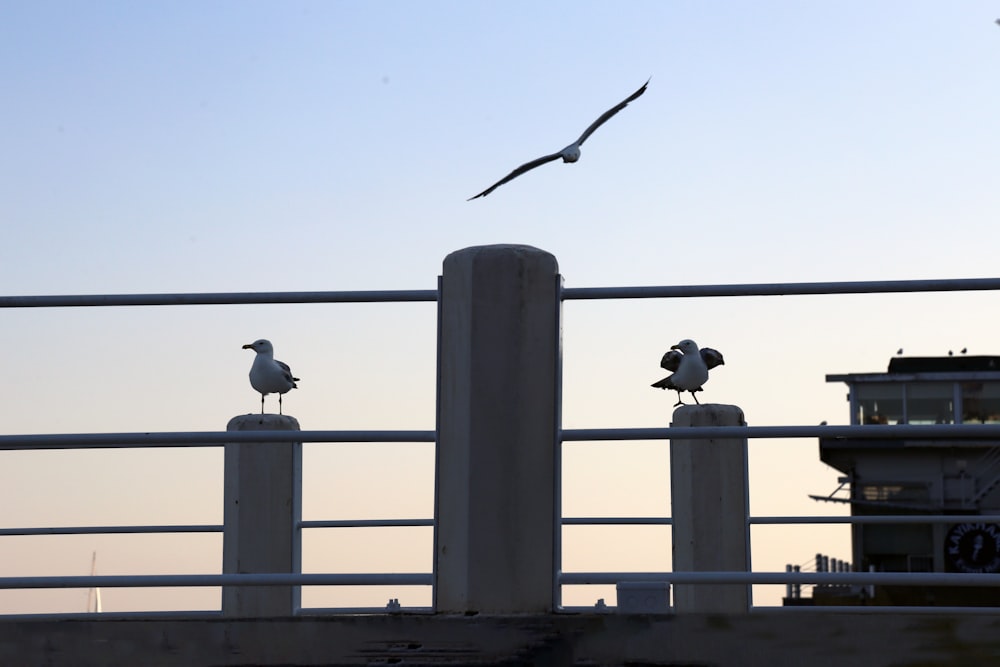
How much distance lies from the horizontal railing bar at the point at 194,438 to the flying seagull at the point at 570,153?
289 cm

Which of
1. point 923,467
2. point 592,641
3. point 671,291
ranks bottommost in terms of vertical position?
point 592,641

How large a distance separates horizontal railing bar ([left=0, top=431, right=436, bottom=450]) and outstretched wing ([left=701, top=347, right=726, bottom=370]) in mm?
6973

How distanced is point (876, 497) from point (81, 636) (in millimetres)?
72816

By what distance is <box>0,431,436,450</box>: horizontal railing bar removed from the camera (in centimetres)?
486

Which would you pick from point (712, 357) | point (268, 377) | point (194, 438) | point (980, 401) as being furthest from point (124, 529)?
point (980, 401)

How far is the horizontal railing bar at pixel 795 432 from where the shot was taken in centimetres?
471

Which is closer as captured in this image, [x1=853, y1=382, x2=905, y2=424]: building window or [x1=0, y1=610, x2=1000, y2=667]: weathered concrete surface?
[x1=0, y1=610, x2=1000, y2=667]: weathered concrete surface

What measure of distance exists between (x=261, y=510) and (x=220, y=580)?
4.61m

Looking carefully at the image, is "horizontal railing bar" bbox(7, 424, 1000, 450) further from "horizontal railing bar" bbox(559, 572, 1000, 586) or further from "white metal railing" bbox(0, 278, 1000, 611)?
"horizontal railing bar" bbox(559, 572, 1000, 586)

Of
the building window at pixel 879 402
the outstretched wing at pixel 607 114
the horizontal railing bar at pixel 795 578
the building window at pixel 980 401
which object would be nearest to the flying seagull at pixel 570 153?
the outstretched wing at pixel 607 114

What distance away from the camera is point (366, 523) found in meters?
9.20

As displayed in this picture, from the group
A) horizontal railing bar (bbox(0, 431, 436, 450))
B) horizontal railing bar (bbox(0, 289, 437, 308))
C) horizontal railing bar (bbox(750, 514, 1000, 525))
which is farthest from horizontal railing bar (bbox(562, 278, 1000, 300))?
horizontal railing bar (bbox(750, 514, 1000, 525))

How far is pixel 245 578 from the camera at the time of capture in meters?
4.69

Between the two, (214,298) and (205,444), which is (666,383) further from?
(205,444)
